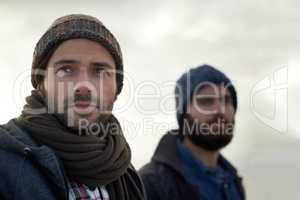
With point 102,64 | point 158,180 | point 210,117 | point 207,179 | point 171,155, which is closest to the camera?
point 102,64

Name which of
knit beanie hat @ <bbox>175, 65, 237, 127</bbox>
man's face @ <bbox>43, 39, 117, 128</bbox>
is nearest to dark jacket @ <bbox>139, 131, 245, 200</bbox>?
knit beanie hat @ <bbox>175, 65, 237, 127</bbox>

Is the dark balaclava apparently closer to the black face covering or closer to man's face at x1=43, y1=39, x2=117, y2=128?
the black face covering

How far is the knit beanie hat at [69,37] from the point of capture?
234 centimetres

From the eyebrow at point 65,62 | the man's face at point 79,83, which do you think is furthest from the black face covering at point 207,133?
the eyebrow at point 65,62

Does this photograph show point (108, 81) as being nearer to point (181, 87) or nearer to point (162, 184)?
point (162, 184)

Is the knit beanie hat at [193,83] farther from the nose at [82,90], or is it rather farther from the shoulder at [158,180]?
the nose at [82,90]

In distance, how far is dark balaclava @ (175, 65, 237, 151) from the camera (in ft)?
15.2

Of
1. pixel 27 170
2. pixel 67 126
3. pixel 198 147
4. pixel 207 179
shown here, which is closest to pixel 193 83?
pixel 198 147

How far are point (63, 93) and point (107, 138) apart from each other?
42 centimetres

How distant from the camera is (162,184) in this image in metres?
4.09

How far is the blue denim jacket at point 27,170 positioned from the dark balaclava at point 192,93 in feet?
8.72

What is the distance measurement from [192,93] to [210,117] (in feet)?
1.08

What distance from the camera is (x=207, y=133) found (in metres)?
4.63

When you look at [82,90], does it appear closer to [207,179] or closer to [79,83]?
[79,83]
